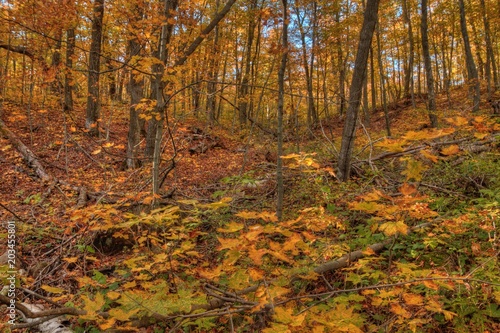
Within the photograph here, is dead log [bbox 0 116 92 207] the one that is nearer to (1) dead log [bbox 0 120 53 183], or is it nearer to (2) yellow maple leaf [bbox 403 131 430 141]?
(1) dead log [bbox 0 120 53 183]

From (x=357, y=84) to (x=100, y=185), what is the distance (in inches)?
268

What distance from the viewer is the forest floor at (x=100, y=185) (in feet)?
15.7

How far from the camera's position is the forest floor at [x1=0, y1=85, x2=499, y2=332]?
479 centimetres

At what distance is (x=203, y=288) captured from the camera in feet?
9.28

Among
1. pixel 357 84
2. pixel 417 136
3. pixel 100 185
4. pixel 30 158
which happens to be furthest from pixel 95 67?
pixel 417 136

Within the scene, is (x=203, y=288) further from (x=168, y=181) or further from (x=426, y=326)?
(x=168, y=181)

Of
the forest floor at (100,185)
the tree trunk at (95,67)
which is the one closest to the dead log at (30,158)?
the forest floor at (100,185)

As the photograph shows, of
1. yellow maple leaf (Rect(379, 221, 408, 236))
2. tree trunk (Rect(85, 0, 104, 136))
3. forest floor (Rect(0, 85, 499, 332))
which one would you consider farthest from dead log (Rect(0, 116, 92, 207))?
yellow maple leaf (Rect(379, 221, 408, 236))

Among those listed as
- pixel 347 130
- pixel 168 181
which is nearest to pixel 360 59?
pixel 347 130

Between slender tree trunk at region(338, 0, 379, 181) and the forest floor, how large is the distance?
0.45 m

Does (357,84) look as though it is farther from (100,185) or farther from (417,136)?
(100,185)

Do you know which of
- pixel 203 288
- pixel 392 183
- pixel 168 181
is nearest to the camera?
pixel 203 288

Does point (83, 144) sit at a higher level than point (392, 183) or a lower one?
higher

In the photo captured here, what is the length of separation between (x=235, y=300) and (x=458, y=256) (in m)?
2.38
